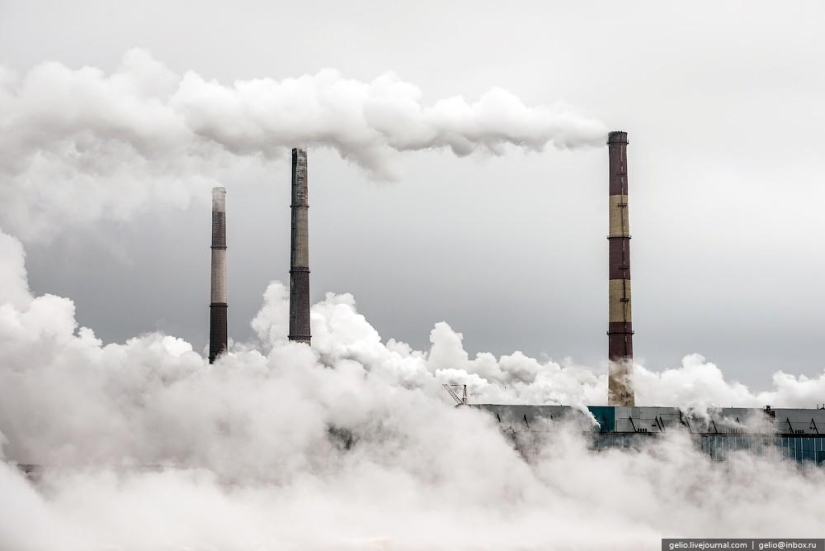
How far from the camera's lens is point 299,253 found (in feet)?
296

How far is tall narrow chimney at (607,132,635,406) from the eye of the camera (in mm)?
87750

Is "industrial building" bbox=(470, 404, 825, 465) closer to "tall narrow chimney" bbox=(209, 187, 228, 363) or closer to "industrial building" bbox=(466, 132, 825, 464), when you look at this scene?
"industrial building" bbox=(466, 132, 825, 464)

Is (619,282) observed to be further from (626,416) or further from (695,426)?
(695,426)

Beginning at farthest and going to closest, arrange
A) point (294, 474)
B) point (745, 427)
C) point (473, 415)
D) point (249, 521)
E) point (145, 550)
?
1. point (745, 427)
2. point (473, 415)
3. point (294, 474)
4. point (249, 521)
5. point (145, 550)

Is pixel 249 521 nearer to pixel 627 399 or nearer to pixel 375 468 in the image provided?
pixel 375 468

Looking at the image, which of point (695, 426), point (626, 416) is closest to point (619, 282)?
point (626, 416)

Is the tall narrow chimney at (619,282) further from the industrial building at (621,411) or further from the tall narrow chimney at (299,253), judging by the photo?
the tall narrow chimney at (299,253)

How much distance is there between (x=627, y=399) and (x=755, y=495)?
12.5 meters

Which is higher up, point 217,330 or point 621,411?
point 217,330

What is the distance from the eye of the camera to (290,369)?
234 ft

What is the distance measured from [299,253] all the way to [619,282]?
74.1 feet

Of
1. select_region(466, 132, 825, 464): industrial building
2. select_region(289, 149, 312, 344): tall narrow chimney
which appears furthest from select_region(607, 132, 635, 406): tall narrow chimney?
select_region(289, 149, 312, 344): tall narrow chimney

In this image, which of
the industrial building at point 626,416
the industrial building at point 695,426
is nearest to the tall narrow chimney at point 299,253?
the industrial building at point 626,416

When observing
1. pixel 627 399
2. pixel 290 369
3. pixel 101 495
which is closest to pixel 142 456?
pixel 101 495
